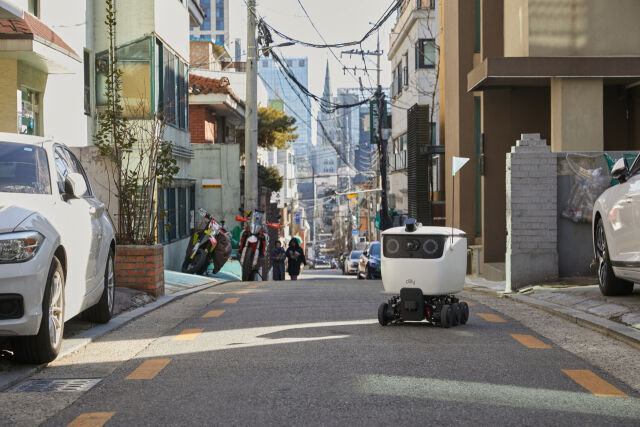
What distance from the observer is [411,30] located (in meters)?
41.4

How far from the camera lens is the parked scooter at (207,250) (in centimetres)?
2186

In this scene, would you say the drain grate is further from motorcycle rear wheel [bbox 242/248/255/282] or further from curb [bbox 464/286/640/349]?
motorcycle rear wheel [bbox 242/248/255/282]

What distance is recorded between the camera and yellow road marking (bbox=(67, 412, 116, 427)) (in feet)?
17.2

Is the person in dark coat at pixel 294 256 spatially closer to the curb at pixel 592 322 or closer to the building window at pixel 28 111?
the building window at pixel 28 111

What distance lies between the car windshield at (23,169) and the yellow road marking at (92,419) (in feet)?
8.93

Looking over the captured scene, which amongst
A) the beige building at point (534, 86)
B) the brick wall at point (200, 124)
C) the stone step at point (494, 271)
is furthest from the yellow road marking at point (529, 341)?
the brick wall at point (200, 124)

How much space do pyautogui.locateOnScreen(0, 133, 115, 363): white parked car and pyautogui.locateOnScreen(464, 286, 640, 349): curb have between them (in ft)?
16.3

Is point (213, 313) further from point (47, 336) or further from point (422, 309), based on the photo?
point (47, 336)

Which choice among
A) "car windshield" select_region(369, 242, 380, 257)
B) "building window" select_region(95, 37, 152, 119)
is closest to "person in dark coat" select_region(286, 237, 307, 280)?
"car windshield" select_region(369, 242, 380, 257)

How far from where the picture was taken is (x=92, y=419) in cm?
538

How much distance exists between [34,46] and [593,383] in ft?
34.2

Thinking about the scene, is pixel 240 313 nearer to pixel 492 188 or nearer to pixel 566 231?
pixel 566 231

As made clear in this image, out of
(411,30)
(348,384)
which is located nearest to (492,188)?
(348,384)

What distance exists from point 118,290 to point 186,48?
15.1 m
